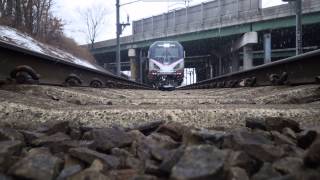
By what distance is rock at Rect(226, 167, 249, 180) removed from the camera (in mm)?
1798

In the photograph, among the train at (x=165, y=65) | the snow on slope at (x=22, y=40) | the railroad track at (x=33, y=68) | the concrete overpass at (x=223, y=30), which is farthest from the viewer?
the concrete overpass at (x=223, y=30)

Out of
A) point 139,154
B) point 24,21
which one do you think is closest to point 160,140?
point 139,154

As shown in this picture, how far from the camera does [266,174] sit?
1.85 meters

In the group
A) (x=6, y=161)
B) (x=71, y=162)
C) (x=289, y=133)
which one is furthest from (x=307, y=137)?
(x=6, y=161)

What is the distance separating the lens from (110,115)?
3.33 meters

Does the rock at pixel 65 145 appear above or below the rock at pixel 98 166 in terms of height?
above

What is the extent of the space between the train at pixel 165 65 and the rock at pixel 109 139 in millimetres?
24199

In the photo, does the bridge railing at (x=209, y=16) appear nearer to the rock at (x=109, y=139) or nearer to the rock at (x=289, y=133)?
the rock at (x=289, y=133)

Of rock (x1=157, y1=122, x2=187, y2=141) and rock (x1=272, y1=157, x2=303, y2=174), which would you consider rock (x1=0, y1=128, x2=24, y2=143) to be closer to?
rock (x1=157, y1=122, x2=187, y2=141)

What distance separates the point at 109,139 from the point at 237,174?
0.83m

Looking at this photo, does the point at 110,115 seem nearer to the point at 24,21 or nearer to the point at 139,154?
the point at 139,154

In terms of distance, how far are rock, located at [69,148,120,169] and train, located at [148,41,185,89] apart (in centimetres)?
2460

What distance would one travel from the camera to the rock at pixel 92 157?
2.07 metres

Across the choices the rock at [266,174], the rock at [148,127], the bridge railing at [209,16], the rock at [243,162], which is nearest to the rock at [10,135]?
the rock at [148,127]
